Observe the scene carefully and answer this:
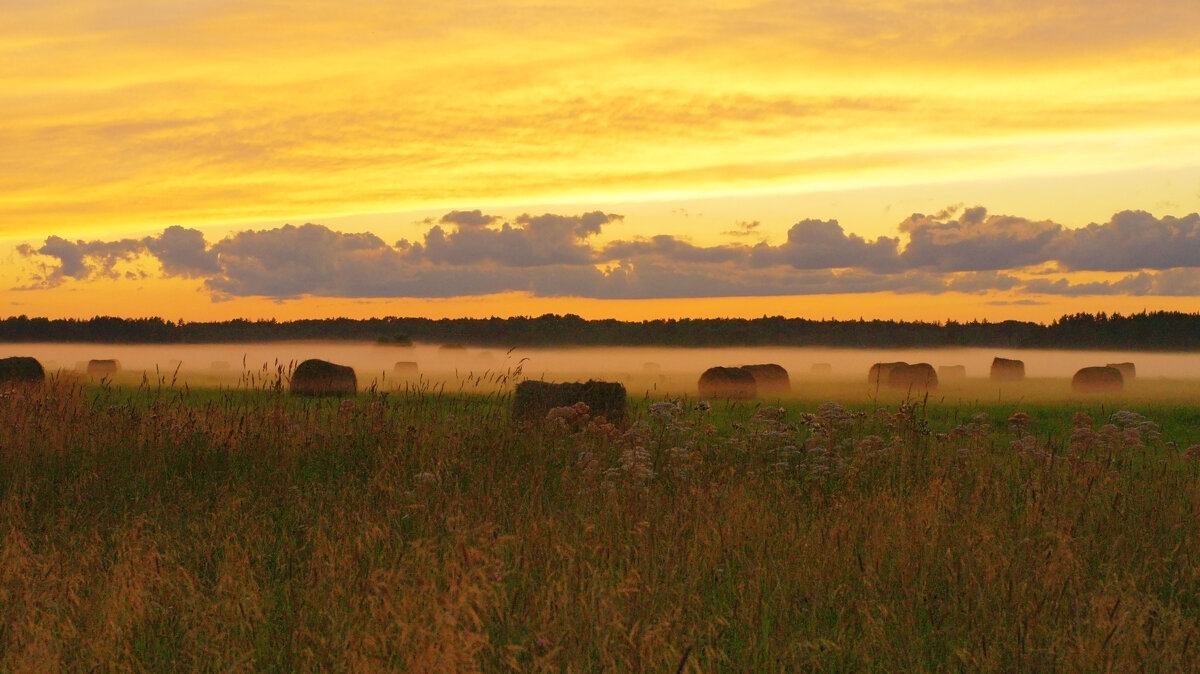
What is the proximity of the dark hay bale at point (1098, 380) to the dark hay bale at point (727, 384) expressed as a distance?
13685 mm

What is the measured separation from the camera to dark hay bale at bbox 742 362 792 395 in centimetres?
3378

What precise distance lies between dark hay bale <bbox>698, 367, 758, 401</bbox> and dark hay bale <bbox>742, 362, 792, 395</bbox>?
988 mm

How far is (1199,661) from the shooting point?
17.5ft

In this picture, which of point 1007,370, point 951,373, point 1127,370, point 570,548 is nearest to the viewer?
point 570,548

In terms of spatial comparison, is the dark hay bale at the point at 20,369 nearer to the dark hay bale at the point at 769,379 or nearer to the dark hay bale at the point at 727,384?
the dark hay bale at the point at 727,384

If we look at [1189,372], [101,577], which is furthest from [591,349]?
[101,577]

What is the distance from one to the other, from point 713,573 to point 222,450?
6333 millimetres

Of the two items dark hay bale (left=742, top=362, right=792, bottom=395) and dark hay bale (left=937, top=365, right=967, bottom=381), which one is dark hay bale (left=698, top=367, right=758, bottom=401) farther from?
dark hay bale (left=937, top=365, right=967, bottom=381)

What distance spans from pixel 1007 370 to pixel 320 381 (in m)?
31.7

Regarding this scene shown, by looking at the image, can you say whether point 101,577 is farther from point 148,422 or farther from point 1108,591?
point 1108,591

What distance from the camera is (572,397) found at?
16.9m

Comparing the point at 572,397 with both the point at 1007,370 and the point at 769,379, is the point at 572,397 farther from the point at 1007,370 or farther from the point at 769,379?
the point at 1007,370

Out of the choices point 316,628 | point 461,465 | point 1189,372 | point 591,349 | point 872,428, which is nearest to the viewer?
point 316,628

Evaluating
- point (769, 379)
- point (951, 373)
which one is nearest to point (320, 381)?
point (769, 379)
